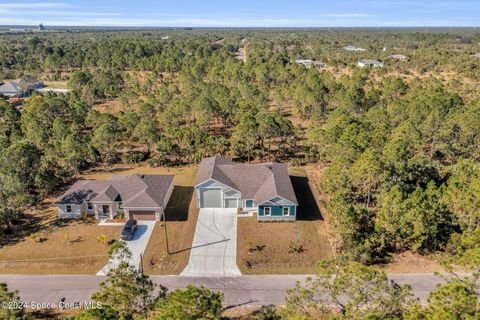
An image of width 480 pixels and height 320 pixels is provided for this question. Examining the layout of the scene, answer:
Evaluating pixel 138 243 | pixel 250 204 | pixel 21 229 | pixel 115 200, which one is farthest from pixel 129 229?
pixel 250 204

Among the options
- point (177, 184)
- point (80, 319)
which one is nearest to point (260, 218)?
point (177, 184)

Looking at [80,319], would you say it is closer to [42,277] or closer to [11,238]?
[42,277]

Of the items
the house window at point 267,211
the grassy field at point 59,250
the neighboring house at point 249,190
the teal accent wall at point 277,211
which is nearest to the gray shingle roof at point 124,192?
the grassy field at point 59,250

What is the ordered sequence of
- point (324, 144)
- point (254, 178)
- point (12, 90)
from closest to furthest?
point (254, 178), point (324, 144), point (12, 90)

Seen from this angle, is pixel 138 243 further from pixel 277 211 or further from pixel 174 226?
pixel 277 211

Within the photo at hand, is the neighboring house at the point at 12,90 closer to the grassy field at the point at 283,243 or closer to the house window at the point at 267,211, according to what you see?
the grassy field at the point at 283,243

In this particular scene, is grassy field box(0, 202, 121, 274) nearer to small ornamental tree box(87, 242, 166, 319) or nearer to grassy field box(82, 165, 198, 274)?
grassy field box(82, 165, 198, 274)

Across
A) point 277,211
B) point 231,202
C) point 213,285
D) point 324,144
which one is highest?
point 324,144
